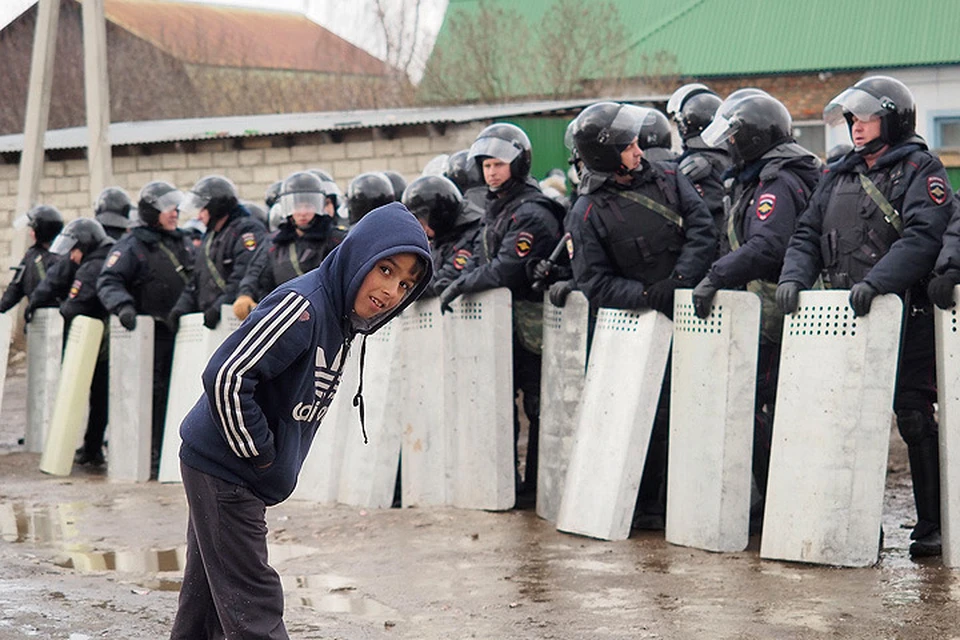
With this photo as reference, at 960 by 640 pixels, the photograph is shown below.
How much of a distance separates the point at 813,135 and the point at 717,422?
66.1ft

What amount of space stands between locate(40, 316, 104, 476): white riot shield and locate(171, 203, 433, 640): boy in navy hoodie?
7.32 m

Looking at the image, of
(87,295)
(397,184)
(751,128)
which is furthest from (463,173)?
(751,128)

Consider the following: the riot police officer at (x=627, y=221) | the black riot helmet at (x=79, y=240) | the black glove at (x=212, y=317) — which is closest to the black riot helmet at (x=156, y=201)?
the black riot helmet at (x=79, y=240)

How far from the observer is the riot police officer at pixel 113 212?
43.3 feet

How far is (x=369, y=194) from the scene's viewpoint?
9.83 meters

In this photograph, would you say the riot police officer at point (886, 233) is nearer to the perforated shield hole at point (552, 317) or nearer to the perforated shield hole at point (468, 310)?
the perforated shield hole at point (552, 317)

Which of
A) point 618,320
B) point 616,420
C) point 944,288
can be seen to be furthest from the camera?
point 618,320

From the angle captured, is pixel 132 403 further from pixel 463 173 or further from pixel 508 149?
pixel 508 149

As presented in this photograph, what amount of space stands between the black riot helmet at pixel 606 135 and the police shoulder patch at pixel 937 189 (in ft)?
5.26

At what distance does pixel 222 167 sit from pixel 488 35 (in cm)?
944

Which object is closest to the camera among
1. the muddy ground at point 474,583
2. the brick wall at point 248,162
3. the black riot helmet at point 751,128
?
the muddy ground at point 474,583

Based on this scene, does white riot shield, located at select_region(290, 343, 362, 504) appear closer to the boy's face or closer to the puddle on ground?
the puddle on ground

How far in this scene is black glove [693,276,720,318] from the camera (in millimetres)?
7051

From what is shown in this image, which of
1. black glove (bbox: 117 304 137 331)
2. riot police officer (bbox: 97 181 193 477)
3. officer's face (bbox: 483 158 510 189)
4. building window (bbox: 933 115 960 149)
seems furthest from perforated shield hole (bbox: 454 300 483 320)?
building window (bbox: 933 115 960 149)
